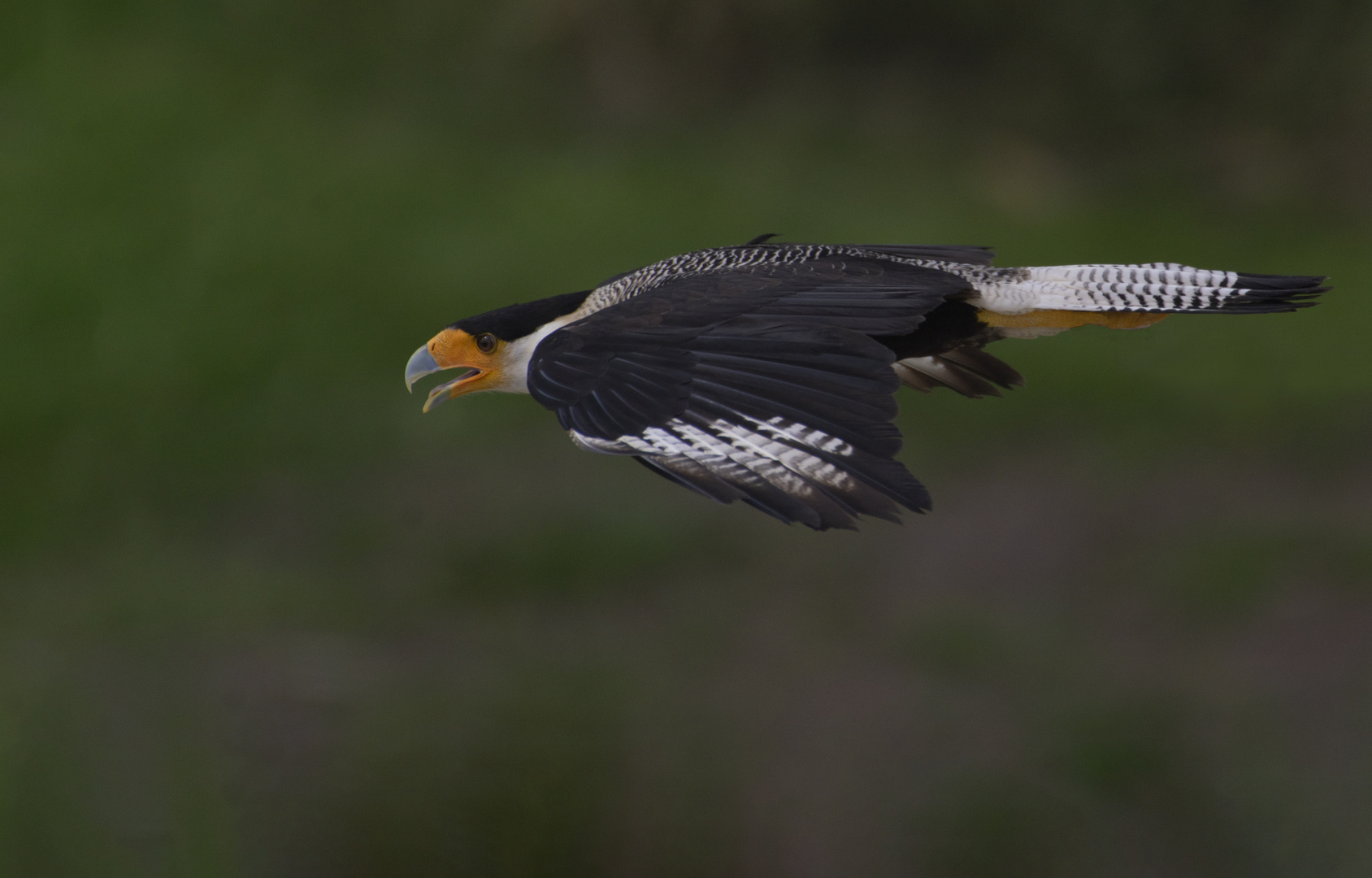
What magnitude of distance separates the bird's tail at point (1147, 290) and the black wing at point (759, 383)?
21 centimetres

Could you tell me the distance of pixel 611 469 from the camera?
8.86 m

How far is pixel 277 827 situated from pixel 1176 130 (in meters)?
7.21

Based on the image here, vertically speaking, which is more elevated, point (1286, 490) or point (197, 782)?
point (1286, 490)

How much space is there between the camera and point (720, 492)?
8.62 feet

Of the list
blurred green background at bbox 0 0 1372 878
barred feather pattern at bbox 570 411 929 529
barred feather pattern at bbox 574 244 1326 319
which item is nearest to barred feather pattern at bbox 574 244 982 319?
barred feather pattern at bbox 574 244 1326 319

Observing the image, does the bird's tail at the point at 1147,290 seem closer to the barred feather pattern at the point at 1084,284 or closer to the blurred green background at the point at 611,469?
the barred feather pattern at the point at 1084,284

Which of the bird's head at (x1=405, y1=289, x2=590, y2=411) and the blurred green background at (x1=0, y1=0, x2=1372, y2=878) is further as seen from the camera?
the blurred green background at (x1=0, y1=0, x2=1372, y2=878)

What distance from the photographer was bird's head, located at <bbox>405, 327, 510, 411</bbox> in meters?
3.87

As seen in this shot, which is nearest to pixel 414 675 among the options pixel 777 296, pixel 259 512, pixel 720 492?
pixel 259 512

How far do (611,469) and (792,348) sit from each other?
5.82m

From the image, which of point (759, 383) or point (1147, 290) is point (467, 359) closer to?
point (759, 383)

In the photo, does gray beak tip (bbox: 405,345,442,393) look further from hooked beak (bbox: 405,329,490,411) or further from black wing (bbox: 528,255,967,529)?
black wing (bbox: 528,255,967,529)

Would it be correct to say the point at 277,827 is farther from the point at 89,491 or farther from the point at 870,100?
the point at 870,100

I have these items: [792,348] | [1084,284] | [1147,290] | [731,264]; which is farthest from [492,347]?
[1147,290]
